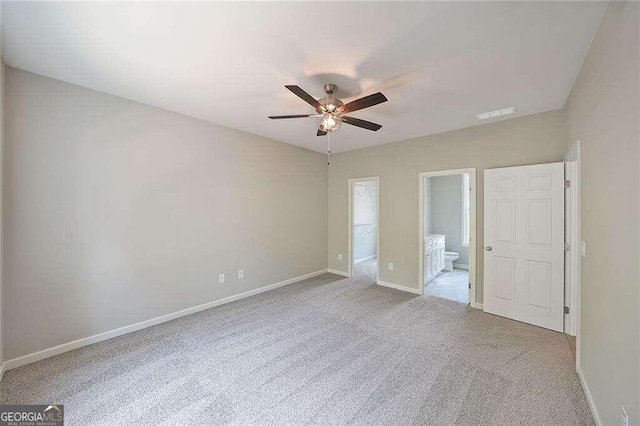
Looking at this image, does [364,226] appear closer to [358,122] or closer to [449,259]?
[449,259]

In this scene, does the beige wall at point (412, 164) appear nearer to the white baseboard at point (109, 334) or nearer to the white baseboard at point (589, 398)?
the white baseboard at point (589, 398)

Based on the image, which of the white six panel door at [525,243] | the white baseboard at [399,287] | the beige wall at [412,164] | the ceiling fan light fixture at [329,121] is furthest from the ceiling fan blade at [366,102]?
the white baseboard at [399,287]

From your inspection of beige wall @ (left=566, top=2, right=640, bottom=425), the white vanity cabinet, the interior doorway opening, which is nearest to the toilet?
the white vanity cabinet

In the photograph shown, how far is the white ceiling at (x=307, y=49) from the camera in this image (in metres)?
1.55

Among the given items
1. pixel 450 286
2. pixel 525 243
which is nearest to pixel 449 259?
pixel 450 286

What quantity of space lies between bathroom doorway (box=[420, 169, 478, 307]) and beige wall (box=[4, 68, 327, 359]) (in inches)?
110

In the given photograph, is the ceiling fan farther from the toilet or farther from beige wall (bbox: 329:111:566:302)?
the toilet

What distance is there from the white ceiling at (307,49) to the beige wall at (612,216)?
1.07 feet

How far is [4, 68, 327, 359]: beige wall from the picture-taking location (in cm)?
224

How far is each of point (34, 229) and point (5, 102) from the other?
1.10 m

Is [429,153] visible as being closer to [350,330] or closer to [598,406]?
[350,330]

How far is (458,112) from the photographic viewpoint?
3.07 metres

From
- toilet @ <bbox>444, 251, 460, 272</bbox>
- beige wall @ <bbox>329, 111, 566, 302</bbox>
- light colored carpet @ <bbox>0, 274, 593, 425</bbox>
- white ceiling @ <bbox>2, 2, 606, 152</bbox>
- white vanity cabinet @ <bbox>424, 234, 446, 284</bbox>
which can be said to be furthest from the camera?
toilet @ <bbox>444, 251, 460, 272</bbox>

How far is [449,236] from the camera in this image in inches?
247
